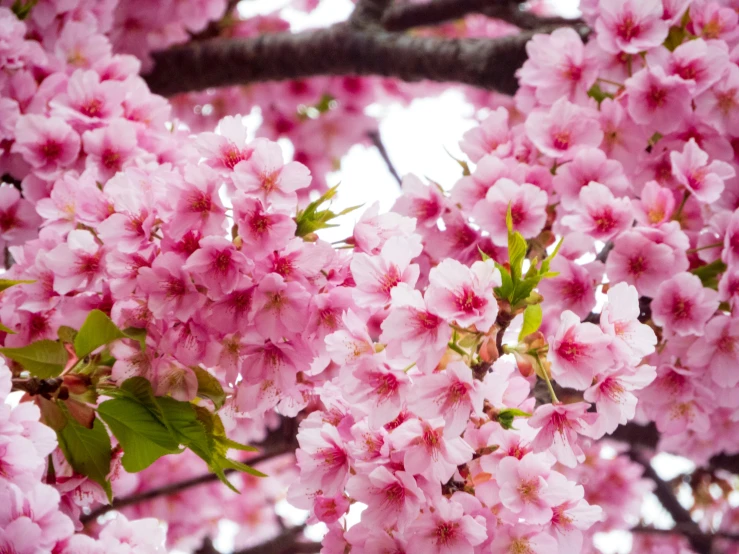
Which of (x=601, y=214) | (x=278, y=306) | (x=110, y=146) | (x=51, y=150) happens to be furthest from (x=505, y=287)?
(x=51, y=150)

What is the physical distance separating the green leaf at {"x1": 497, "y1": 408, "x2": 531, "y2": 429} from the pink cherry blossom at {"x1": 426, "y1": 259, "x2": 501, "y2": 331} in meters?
0.13

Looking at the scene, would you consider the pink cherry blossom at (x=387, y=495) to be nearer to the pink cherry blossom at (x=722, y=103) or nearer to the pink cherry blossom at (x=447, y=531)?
the pink cherry blossom at (x=447, y=531)

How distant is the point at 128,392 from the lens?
1.02 meters

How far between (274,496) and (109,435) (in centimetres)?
251

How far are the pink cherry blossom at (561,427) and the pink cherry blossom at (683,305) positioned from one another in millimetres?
355

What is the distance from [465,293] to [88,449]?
57cm

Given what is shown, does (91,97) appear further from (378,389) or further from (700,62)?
(700,62)

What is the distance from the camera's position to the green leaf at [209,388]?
1.07 metres

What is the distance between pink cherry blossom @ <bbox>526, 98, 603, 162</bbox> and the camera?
135 cm

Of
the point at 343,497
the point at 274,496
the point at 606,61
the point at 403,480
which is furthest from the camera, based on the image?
the point at 274,496

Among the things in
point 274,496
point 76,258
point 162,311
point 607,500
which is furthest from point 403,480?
point 274,496

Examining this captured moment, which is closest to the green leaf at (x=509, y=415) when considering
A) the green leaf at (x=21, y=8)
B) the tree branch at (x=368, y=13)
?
the green leaf at (x=21, y=8)

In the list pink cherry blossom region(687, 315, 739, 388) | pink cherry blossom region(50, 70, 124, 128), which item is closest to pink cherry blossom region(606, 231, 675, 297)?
pink cherry blossom region(687, 315, 739, 388)

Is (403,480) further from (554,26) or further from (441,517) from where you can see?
(554,26)
